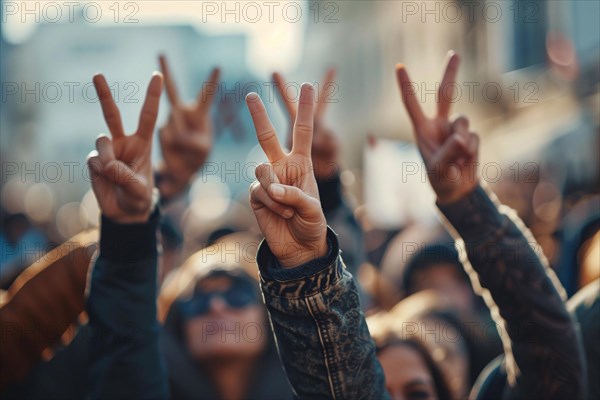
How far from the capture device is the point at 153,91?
184 centimetres

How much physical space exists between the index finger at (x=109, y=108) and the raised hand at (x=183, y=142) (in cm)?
97

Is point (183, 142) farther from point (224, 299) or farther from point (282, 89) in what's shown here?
point (282, 89)

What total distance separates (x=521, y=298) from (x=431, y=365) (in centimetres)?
55

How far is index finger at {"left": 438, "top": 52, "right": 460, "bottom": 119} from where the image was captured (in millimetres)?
1928

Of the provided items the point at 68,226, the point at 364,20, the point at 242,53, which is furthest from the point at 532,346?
the point at 242,53

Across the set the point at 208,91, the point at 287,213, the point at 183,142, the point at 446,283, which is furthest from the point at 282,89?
the point at 446,283

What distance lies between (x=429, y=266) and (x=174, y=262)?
4.46ft

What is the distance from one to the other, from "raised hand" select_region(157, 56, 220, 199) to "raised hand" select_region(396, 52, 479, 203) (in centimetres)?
107

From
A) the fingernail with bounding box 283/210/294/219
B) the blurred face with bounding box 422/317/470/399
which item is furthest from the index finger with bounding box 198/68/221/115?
the fingernail with bounding box 283/210/294/219

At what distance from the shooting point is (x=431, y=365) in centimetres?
219

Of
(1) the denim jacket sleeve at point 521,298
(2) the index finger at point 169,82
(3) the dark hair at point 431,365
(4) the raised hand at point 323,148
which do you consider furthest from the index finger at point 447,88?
(2) the index finger at point 169,82

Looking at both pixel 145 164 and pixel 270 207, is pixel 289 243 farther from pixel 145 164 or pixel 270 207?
pixel 145 164

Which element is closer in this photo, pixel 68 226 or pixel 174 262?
pixel 174 262

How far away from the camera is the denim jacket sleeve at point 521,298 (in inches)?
66.2
